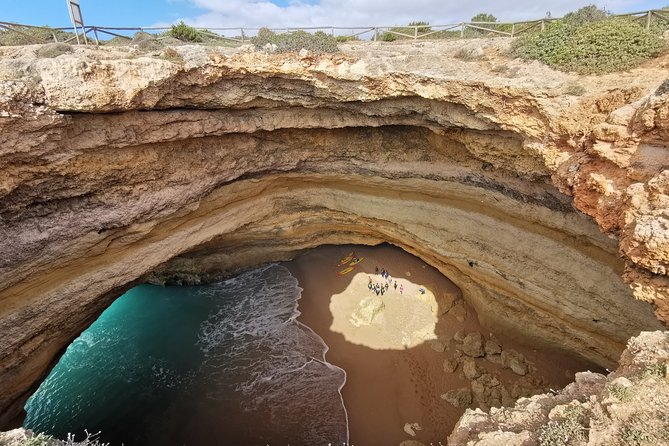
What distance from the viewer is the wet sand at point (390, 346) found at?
33.0 feet

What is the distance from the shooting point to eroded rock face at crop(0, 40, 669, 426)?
19.8 feet

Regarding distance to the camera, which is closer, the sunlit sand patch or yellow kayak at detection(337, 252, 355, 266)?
the sunlit sand patch

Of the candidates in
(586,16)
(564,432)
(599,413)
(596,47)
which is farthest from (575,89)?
(564,432)

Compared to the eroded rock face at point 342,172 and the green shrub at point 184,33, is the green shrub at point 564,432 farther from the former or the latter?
the green shrub at point 184,33

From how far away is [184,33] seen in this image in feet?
41.2

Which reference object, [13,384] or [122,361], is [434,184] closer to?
[13,384]

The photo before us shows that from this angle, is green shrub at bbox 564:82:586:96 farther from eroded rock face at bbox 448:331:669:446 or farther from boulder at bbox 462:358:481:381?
boulder at bbox 462:358:481:381

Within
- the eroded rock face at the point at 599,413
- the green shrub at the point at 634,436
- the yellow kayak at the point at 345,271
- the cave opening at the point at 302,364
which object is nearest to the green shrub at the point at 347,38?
the cave opening at the point at 302,364

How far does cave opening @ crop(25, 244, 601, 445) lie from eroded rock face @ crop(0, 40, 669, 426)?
4.80 ft

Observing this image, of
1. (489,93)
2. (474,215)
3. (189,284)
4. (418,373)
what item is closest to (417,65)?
(489,93)

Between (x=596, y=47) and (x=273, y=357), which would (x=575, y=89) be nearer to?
(x=596, y=47)

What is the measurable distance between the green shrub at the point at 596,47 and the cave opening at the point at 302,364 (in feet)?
25.6

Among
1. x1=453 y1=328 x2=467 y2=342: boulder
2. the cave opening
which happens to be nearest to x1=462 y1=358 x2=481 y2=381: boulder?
the cave opening

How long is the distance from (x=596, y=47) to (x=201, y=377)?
1401cm
